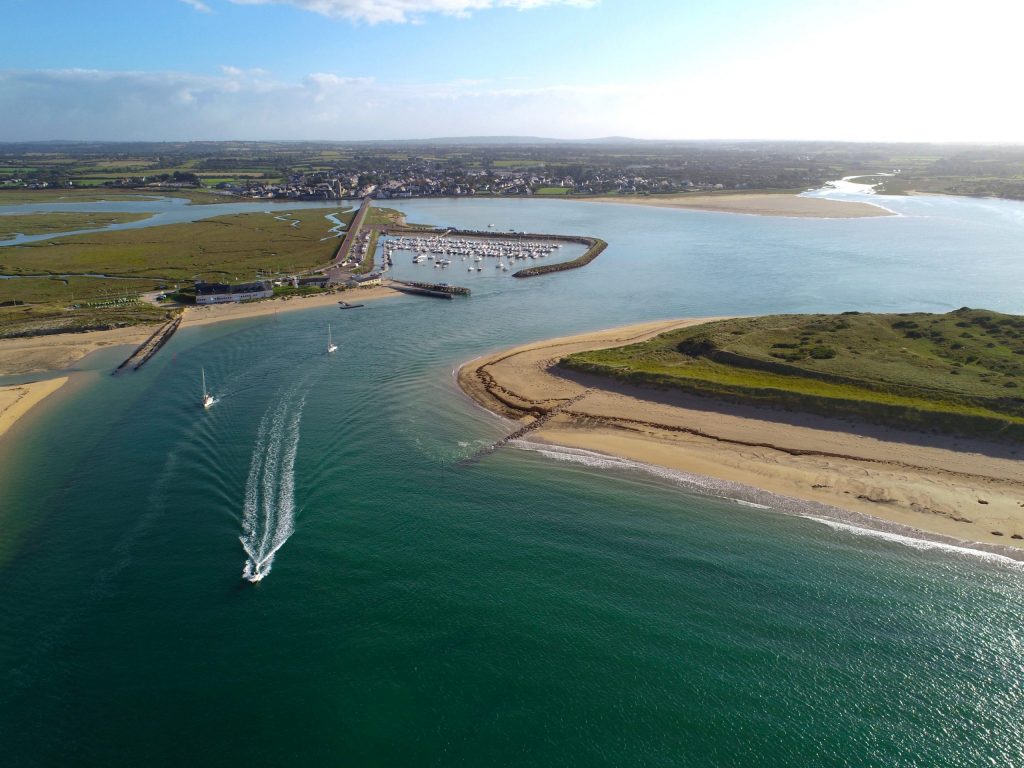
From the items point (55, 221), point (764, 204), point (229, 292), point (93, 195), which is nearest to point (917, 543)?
point (229, 292)

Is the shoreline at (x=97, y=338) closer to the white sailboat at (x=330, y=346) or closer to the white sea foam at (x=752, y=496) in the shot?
the white sailboat at (x=330, y=346)

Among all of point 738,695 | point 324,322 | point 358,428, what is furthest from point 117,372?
point 738,695

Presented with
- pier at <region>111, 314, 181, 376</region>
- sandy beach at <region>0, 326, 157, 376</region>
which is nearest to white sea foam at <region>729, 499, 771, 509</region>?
pier at <region>111, 314, 181, 376</region>

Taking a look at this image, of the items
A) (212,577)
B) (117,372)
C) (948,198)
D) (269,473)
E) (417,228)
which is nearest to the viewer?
(212,577)

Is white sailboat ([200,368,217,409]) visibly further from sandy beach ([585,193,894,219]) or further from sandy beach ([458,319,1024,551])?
sandy beach ([585,193,894,219])

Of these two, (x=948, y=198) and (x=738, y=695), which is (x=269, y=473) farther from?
(x=948, y=198)
